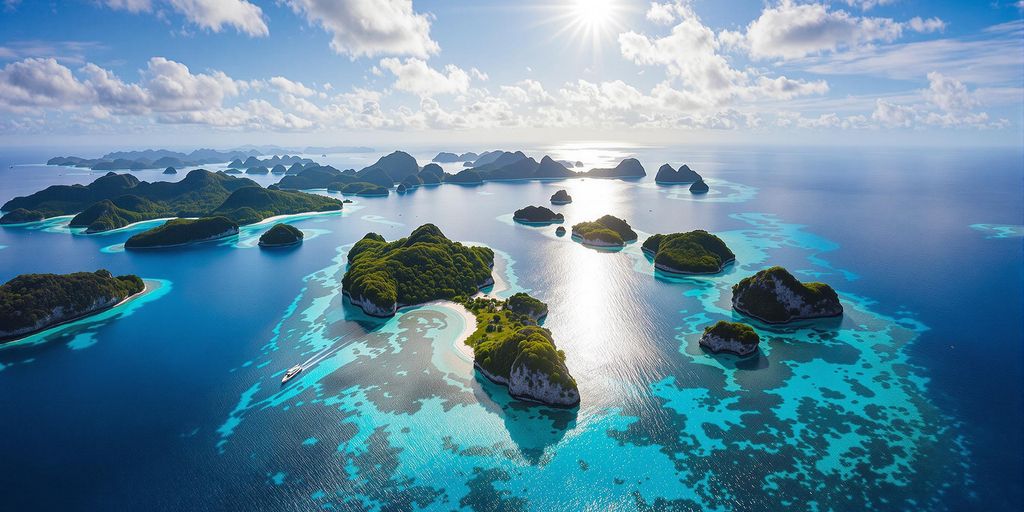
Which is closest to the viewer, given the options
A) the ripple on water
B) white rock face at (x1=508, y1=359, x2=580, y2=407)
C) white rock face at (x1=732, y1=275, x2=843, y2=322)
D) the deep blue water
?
the ripple on water

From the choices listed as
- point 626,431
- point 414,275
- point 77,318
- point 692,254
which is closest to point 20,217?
point 77,318

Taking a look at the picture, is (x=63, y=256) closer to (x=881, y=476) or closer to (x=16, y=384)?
(x=16, y=384)

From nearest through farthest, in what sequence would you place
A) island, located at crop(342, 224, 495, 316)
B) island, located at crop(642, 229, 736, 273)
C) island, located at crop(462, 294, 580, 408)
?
island, located at crop(462, 294, 580, 408), island, located at crop(342, 224, 495, 316), island, located at crop(642, 229, 736, 273)

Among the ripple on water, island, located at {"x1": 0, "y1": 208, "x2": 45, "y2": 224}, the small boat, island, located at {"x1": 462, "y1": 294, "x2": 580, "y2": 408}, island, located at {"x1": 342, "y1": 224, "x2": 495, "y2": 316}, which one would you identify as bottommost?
the ripple on water

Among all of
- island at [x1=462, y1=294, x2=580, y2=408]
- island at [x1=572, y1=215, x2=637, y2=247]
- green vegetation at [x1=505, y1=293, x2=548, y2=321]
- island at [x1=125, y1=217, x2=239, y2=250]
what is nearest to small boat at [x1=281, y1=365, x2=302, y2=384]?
island at [x1=462, y1=294, x2=580, y2=408]

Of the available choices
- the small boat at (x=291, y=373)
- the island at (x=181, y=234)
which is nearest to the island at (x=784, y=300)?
the small boat at (x=291, y=373)

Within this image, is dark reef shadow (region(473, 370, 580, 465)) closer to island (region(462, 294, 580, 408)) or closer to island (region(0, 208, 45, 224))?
island (region(462, 294, 580, 408))

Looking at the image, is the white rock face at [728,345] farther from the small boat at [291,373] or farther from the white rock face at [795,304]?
the small boat at [291,373]

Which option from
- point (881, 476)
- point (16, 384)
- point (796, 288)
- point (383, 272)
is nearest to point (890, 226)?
point (796, 288)
